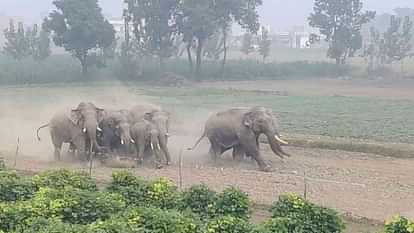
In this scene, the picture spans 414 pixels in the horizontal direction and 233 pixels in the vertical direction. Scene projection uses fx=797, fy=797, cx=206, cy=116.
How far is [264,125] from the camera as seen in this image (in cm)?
2603

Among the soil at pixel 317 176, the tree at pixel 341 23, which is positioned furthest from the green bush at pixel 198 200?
the tree at pixel 341 23

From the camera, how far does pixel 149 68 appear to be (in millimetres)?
67375

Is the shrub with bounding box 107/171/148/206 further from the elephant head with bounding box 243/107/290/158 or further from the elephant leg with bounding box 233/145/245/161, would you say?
the elephant leg with bounding box 233/145/245/161

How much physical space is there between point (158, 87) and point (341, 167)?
34.5m

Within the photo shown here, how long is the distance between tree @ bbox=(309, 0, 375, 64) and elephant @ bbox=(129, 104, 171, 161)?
4965 cm

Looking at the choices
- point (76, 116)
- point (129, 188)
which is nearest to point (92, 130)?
point (76, 116)

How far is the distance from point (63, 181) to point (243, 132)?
9.10 m

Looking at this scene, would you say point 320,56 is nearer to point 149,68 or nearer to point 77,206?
point 149,68

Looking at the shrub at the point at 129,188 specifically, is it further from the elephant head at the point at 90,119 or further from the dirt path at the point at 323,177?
the elephant head at the point at 90,119

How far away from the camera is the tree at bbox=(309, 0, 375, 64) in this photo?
75.4 metres

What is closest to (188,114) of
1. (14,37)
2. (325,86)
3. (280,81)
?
(325,86)

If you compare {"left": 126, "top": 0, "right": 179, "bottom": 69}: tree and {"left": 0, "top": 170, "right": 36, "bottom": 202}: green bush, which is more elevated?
{"left": 126, "top": 0, "right": 179, "bottom": 69}: tree

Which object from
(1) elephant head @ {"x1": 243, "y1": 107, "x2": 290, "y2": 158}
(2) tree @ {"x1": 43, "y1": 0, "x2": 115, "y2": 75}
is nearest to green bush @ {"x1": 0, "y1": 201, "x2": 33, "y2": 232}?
(1) elephant head @ {"x1": 243, "y1": 107, "x2": 290, "y2": 158}

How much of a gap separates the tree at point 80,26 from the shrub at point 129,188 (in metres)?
43.4
